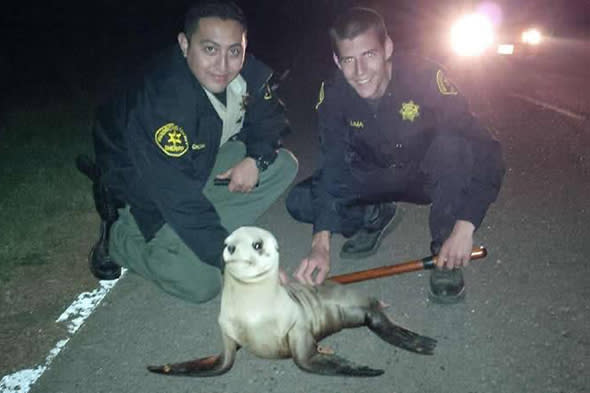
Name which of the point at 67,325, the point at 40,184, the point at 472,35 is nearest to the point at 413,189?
the point at 67,325

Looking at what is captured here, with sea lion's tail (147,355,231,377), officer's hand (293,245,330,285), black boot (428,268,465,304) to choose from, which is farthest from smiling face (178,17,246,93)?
black boot (428,268,465,304)

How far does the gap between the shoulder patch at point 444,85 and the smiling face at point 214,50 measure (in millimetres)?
1125

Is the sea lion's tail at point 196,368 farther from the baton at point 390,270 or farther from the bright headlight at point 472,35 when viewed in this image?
the bright headlight at point 472,35

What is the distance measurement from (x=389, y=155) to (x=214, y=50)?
1.23 meters

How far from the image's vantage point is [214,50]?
285 centimetres

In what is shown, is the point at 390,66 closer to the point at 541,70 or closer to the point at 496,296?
the point at 496,296

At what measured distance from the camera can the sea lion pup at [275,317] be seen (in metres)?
2.12

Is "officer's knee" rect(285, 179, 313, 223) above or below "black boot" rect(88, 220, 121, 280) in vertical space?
above

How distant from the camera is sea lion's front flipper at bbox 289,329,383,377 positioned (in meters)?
2.28

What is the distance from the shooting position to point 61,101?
8.64 metres

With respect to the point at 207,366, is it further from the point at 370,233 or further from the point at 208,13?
the point at 208,13

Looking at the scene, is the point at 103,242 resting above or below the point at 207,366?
above

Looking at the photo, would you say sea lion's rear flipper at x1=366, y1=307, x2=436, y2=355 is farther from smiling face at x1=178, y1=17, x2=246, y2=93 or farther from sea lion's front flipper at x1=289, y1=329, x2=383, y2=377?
smiling face at x1=178, y1=17, x2=246, y2=93

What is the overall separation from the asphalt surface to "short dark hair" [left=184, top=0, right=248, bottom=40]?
155 centimetres
